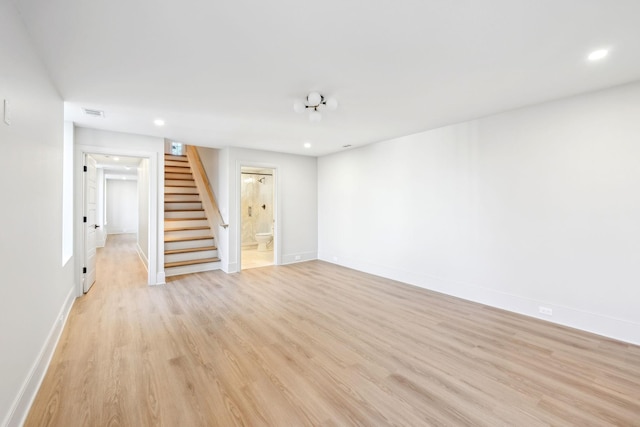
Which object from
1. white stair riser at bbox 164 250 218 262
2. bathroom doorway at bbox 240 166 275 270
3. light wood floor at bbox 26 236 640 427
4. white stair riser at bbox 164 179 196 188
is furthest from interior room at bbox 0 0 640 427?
bathroom doorway at bbox 240 166 275 270

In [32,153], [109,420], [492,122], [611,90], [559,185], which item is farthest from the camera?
[492,122]

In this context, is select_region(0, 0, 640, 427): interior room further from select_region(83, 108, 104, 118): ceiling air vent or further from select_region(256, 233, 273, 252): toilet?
→ select_region(256, 233, 273, 252): toilet

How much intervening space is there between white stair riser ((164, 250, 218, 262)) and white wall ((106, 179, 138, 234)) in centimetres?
744

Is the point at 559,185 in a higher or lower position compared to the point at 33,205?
higher

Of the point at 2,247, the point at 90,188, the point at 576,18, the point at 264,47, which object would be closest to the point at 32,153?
the point at 2,247

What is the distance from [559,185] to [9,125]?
4.65 meters

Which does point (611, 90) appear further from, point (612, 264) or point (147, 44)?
point (147, 44)

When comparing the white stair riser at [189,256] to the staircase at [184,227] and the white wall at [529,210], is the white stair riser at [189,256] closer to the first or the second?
the staircase at [184,227]

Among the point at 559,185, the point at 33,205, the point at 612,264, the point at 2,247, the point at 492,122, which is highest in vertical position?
the point at 492,122

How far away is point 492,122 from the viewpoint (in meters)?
3.57

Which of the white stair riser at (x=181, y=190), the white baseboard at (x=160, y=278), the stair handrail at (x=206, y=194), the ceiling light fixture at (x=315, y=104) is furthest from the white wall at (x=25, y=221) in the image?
the white stair riser at (x=181, y=190)

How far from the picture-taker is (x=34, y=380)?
1.91 m

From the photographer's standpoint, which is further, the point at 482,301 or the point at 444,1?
the point at 482,301

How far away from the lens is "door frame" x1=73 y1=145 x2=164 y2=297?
13.0 ft
